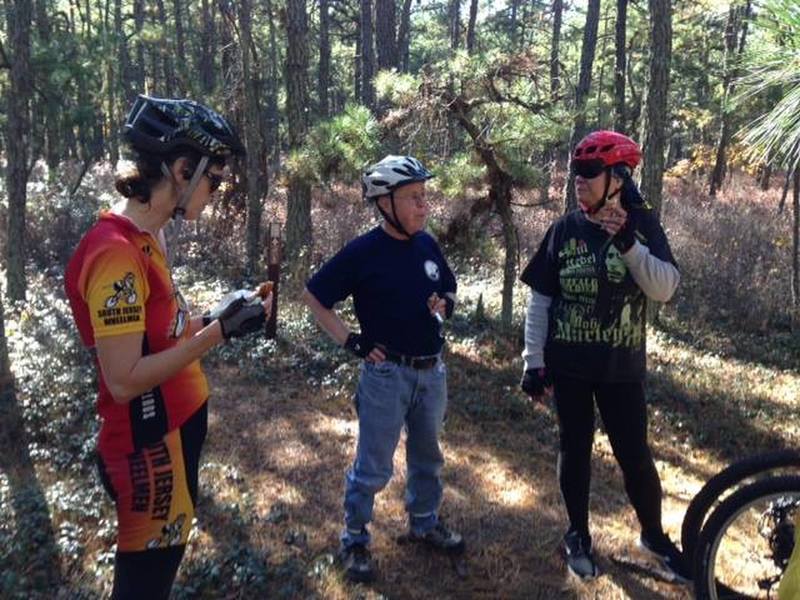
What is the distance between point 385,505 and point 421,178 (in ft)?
7.90

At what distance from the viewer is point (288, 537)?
171 inches

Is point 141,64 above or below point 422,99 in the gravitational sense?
above

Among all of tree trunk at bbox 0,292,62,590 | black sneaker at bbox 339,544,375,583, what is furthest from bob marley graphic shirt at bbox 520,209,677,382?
tree trunk at bbox 0,292,62,590

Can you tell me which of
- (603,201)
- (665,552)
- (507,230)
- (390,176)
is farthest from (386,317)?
(507,230)

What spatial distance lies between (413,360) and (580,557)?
1.49m

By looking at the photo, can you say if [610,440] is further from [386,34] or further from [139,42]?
[139,42]

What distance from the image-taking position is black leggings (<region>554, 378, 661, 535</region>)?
12.0 ft

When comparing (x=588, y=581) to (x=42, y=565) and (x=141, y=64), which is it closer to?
(x=42, y=565)

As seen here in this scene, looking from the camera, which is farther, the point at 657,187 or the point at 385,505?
the point at 657,187

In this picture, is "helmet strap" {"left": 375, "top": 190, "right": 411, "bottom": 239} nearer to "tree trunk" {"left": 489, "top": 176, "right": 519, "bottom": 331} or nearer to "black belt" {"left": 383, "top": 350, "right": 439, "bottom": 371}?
"black belt" {"left": 383, "top": 350, "right": 439, "bottom": 371}

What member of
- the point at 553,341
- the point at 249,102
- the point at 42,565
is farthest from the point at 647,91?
the point at 42,565

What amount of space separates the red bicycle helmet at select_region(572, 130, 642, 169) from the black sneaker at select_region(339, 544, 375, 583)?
2.43 metres

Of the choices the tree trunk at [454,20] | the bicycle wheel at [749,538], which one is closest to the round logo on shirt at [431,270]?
the bicycle wheel at [749,538]

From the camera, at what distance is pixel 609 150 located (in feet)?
11.2
